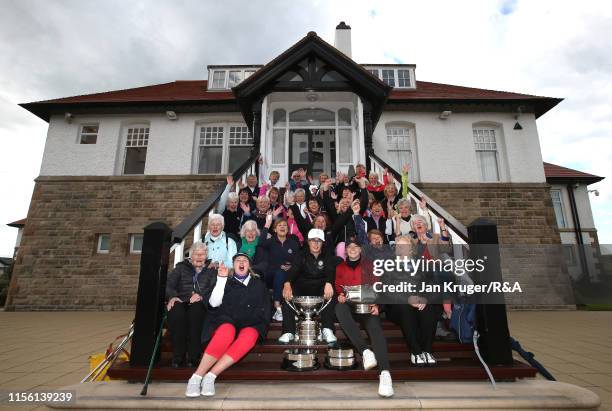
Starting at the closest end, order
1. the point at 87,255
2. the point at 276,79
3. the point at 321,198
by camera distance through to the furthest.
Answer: the point at 321,198
the point at 276,79
the point at 87,255

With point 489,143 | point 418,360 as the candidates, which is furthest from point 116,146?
point 489,143

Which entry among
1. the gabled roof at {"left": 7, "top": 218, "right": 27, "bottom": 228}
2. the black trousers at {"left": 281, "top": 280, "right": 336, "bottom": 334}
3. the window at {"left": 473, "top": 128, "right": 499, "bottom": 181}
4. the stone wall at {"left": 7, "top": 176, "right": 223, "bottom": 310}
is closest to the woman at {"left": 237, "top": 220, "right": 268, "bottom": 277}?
the black trousers at {"left": 281, "top": 280, "right": 336, "bottom": 334}

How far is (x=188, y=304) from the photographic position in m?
3.25

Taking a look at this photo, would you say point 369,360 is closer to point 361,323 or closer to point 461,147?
point 361,323

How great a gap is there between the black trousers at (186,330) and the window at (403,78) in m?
12.2

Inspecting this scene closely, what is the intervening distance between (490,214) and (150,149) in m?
12.1

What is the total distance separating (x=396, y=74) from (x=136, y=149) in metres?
10.8

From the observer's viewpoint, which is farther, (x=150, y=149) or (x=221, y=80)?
(x=221, y=80)

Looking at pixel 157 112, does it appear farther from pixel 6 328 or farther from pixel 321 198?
pixel 321 198

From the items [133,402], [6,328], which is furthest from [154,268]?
[6,328]

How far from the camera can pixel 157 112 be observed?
11.0 metres

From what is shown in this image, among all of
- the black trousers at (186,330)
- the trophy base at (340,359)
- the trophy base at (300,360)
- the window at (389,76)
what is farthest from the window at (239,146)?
the trophy base at (340,359)

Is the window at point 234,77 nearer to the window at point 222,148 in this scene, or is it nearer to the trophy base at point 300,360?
the window at point 222,148

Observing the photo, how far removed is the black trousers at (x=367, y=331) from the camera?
288 centimetres
